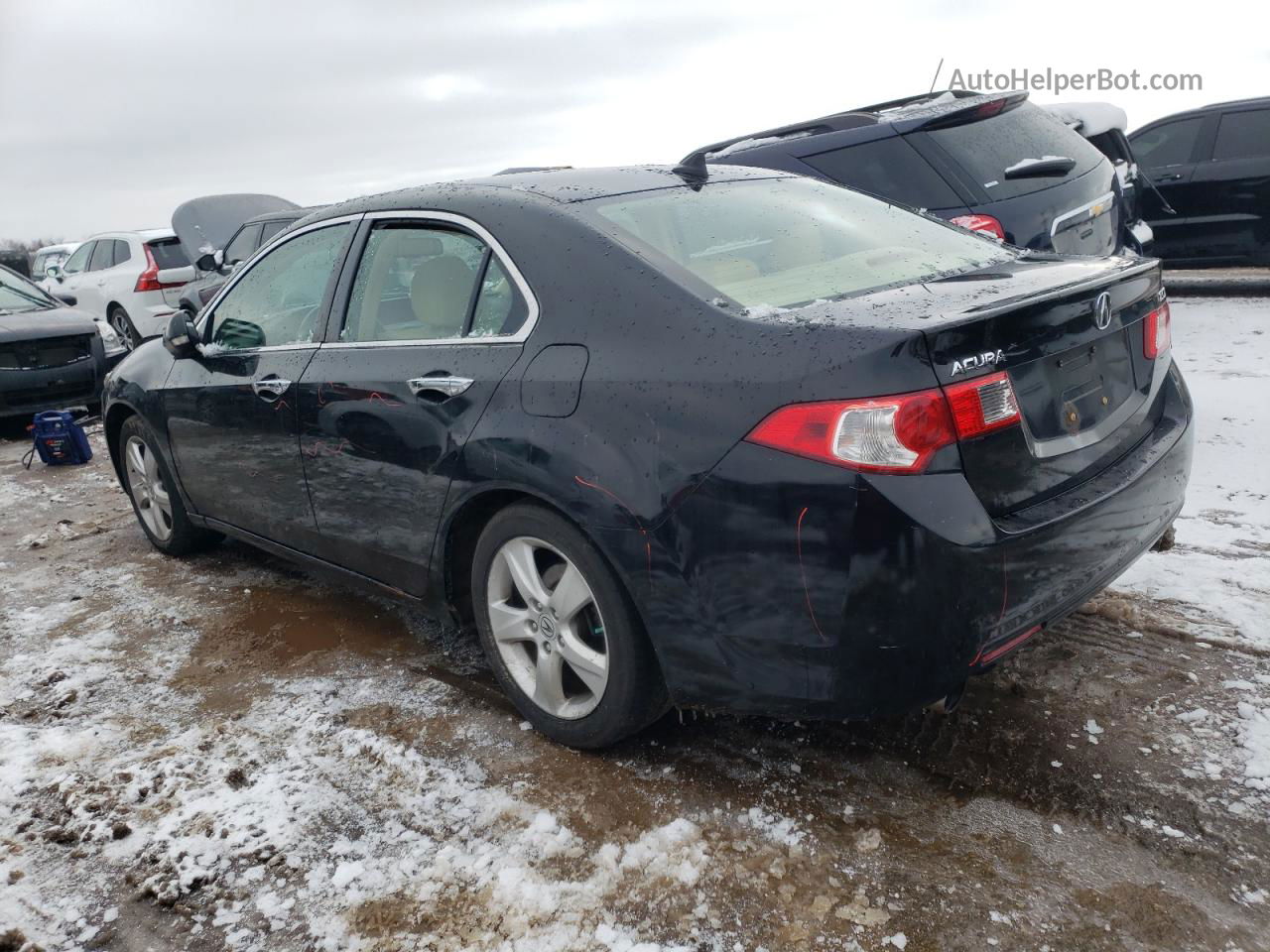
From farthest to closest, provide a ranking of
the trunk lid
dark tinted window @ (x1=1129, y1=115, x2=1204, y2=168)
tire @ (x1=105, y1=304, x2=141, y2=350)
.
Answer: tire @ (x1=105, y1=304, x2=141, y2=350) → dark tinted window @ (x1=1129, y1=115, x2=1204, y2=168) → the trunk lid

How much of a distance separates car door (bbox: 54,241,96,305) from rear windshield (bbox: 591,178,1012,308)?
1340cm

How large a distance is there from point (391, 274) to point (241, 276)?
122cm

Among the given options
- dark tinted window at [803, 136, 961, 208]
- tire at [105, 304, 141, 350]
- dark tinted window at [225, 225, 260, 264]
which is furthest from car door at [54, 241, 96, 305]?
dark tinted window at [803, 136, 961, 208]

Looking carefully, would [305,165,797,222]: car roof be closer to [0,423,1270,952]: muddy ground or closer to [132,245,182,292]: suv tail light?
[0,423,1270,952]: muddy ground

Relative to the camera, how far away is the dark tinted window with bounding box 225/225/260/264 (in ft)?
37.5

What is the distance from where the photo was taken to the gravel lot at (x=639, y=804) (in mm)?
2258

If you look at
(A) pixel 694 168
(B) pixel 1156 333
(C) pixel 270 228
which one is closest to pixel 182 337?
(A) pixel 694 168

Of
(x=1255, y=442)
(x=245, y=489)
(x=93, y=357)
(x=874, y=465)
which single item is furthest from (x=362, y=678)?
(x=93, y=357)

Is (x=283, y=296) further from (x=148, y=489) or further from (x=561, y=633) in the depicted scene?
(x=561, y=633)

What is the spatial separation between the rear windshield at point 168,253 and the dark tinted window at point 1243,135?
11647 millimetres

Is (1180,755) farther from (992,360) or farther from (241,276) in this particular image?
(241,276)

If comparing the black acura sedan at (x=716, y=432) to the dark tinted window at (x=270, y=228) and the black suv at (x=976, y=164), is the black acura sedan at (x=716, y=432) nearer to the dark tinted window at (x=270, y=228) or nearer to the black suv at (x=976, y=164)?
the black suv at (x=976, y=164)

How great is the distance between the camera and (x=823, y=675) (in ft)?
7.63

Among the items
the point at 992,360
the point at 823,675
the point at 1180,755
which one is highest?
the point at 992,360
